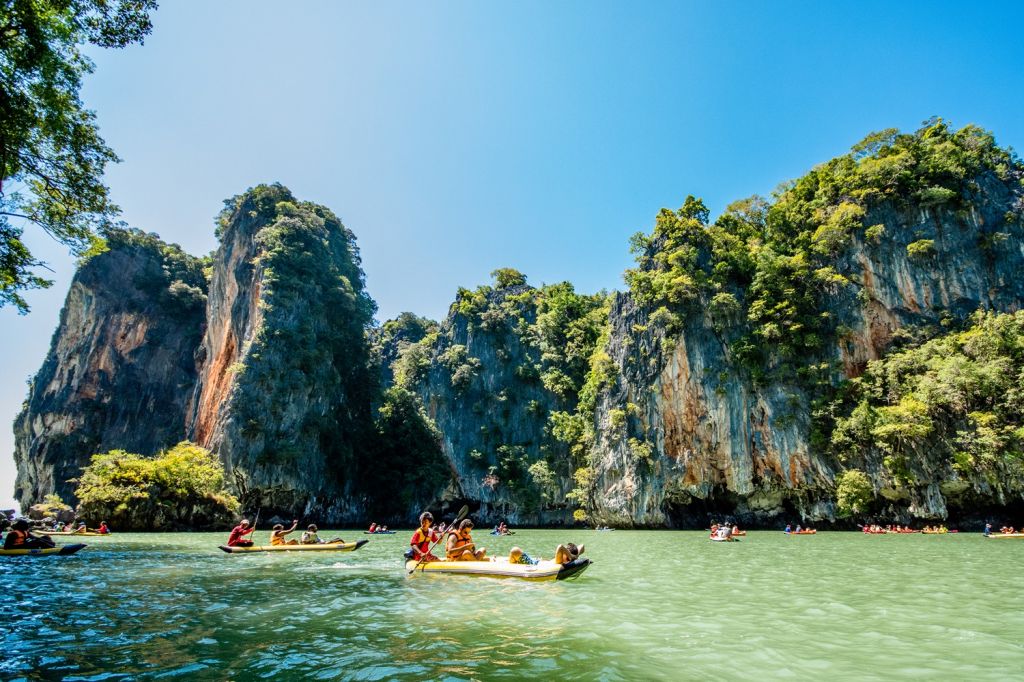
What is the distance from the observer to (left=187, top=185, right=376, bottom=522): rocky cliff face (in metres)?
38.3

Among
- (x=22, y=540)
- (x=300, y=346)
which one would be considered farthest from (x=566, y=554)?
(x=300, y=346)

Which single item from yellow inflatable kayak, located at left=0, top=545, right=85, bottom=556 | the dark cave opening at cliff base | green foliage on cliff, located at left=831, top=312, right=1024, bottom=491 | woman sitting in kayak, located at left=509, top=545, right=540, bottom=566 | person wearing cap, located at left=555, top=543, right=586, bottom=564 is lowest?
yellow inflatable kayak, located at left=0, top=545, right=85, bottom=556

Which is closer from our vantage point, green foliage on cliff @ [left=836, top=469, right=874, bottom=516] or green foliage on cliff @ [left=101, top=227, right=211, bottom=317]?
green foliage on cliff @ [left=836, top=469, right=874, bottom=516]

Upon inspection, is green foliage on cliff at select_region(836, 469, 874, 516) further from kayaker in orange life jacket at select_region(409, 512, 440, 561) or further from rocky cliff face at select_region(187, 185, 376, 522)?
rocky cliff face at select_region(187, 185, 376, 522)

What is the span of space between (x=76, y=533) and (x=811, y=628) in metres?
29.8

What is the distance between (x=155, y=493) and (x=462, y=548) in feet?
83.6

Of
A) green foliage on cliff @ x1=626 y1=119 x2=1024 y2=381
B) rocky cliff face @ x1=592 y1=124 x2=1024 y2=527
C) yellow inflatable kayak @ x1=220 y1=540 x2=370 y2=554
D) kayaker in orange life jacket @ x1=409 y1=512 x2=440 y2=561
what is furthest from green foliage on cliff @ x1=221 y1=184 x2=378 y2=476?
kayaker in orange life jacket @ x1=409 y1=512 x2=440 y2=561

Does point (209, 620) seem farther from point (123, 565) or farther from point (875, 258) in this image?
point (875, 258)

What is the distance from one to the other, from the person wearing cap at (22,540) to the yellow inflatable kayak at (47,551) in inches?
6.0

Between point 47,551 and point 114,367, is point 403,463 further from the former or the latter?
point 47,551

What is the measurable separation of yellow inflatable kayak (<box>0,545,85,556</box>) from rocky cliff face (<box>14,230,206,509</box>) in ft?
112

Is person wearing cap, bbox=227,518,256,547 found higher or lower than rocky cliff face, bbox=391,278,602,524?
lower

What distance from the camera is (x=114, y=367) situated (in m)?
47.1

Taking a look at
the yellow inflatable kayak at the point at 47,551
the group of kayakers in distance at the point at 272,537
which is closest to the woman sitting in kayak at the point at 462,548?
the group of kayakers in distance at the point at 272,537
